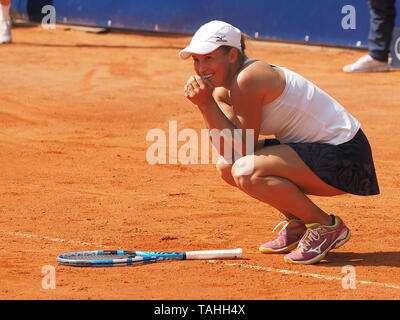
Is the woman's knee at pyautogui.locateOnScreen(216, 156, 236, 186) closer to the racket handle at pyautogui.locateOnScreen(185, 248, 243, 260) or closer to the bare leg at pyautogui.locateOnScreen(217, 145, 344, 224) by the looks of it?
the bare leg at pyautogui.locateOnScreen(217, 145, 344, 224)

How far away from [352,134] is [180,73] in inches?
294

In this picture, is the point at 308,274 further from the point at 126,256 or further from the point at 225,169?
the point at 126,256

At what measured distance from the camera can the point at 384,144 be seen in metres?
9.27

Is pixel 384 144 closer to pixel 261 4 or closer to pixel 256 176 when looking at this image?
pixel 256 176

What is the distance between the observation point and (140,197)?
7.35m

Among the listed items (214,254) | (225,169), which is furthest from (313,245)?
(225,169)

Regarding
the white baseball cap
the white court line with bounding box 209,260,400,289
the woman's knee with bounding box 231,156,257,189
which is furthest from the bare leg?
the white baseball cap

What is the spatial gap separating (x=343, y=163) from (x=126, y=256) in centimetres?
140

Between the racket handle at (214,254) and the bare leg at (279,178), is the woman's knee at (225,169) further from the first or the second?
the racket handle at (214,254)

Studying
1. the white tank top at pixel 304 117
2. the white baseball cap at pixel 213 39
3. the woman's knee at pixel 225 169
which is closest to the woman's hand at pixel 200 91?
the white baseball cap at pixel 213 39

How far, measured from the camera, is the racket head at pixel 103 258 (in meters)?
5.48

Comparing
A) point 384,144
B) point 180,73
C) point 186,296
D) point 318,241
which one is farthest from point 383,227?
point 180,73

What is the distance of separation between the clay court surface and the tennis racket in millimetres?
49
